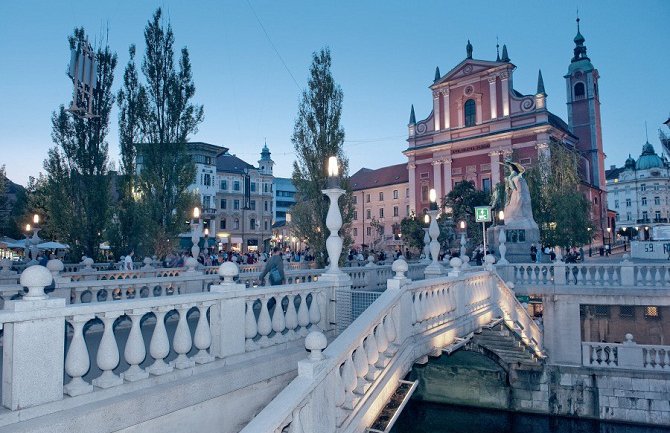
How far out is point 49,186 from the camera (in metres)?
20.6

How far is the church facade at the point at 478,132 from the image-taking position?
46.3m

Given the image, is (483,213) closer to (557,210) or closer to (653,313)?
(653,313)

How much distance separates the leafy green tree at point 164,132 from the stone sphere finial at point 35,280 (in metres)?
17.9

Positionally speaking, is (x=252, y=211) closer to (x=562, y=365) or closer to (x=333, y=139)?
(x=333, y=139)

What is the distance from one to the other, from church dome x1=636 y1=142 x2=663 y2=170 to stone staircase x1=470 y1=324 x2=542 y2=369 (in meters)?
95.5

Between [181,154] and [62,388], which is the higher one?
[181,154]

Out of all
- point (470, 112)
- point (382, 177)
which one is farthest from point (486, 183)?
Result: point (382, 177)

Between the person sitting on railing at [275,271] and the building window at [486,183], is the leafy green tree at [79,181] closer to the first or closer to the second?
the person sitting on railing at [275,271]

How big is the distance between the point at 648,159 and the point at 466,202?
74.7 meters

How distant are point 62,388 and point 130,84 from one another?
21.9 m

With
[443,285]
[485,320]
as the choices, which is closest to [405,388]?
[443,285]

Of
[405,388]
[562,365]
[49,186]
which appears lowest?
[562,365]

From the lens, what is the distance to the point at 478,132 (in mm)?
49562

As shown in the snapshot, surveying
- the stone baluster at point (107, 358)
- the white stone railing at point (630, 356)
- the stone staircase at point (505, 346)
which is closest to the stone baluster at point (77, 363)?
the stone baluster at point (107, 358)
